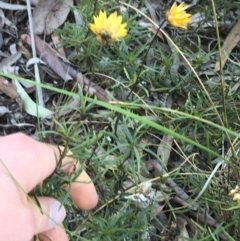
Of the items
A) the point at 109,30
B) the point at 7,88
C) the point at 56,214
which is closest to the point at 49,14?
the point at 7,88

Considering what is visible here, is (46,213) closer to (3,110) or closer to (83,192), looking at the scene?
(83,192)

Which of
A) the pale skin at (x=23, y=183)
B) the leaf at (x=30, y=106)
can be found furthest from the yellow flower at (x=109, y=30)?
the leaf at (x=30, y=106)

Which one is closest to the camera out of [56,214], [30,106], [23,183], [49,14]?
[23,183]

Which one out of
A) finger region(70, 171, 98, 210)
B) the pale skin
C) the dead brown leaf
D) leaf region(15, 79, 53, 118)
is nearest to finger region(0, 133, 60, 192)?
the pale skin

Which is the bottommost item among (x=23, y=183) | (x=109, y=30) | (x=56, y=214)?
(x=56, y=214)

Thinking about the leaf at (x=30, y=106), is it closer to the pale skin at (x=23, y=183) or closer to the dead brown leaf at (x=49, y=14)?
the dead brown leaf at (x=49, y=14)

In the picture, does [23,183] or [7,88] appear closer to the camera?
[23,183]

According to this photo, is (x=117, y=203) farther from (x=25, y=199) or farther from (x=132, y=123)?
(x=25, y=199)

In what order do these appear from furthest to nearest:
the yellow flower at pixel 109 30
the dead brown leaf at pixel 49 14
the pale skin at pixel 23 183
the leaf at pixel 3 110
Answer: the dead brown leaf at pixel 49 14 < the leaf at pixel 3 110 < the yellow flower at pixel 109 30 < the pale skin at pixel 23 183
